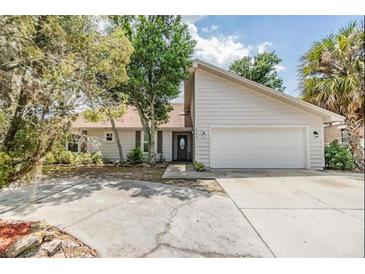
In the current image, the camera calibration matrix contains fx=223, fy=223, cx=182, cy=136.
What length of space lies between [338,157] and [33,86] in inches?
343

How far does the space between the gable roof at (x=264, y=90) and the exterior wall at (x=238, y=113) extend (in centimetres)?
18

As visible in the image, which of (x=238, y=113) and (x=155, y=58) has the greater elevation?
(x=155, y=58)

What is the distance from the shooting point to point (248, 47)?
374 cm

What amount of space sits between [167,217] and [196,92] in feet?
18.0

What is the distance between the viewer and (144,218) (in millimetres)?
3234

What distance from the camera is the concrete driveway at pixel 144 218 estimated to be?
2447mm

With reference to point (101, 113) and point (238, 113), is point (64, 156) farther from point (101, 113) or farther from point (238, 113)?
point (238, 113)

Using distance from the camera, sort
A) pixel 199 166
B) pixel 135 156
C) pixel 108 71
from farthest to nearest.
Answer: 1. pixel 135 156
2. pixel 199 166
3. pixel 108 71

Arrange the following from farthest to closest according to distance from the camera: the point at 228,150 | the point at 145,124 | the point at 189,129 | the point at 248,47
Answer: the point at 189,129 < the point at 145,124 < the point at 228,150 < the point at 248,47

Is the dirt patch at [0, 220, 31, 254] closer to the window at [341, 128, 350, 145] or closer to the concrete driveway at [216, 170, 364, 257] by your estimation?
the concrete driveway at [216, 170, 364, 257]

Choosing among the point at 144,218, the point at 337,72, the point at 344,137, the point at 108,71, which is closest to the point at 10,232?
the point at 144,218

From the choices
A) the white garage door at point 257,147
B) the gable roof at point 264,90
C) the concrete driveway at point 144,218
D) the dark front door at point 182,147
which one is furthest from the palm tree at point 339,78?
the dark front door at point 182,147
